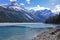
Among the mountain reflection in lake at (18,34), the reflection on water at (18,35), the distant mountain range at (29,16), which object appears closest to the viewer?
the reflection on water at (18,35)

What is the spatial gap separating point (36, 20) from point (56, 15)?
2.71 metres

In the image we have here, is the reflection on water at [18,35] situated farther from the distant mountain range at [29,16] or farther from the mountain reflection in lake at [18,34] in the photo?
the distant mountain range at [29,16]

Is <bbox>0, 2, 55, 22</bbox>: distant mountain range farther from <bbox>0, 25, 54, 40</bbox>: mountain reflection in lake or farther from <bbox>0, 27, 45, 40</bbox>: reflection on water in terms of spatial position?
<bbox>0, 27, 45, 40</bbox>: reflection on water

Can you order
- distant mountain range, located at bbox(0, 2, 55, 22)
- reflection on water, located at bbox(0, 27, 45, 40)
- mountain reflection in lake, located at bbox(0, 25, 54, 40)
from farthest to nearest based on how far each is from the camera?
distant mountain range, located at bbox(0, 2, 55, 22) → mountain reflection in lake, located at bbox(0, 25, 54, 40) → reflection on water, located at bbox(0, 27, 45, 40)

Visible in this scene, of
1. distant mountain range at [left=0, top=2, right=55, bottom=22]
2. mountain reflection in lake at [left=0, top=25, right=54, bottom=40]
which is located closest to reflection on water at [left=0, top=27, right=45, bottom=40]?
mountain reflection in lake at [left=0, top=25, right=54, bottom=40]

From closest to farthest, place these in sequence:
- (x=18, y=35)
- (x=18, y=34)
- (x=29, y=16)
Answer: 1. (x=18, y=35)
2. (x=18, y=34)
3. (x=29, y=16)

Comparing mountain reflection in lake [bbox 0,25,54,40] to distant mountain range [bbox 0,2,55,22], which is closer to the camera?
mountain reflection in lake [bbox 0,25,54,40]

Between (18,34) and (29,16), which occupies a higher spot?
(29,16)

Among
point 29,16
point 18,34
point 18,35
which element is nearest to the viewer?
point 18,35

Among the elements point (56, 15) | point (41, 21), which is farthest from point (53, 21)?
point (41, 21)

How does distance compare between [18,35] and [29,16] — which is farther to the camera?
[29,16]

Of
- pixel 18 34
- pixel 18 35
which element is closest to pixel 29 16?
pixel 18 34

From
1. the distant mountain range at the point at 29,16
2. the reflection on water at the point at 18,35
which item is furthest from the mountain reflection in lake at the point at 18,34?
the distant mountain range at the point at 29,16

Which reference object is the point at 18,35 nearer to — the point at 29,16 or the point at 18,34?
the point at 18,34
